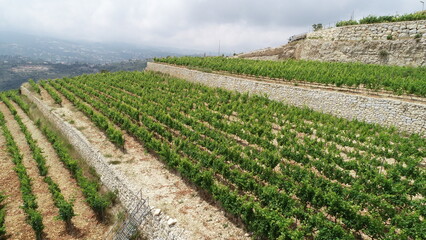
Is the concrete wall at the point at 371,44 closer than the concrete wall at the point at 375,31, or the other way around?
the concrete wall at the point at 371,44

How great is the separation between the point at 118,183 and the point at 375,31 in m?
31.7

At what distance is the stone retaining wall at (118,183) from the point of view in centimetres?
1049

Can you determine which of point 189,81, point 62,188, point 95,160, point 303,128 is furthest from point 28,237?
point 189,81

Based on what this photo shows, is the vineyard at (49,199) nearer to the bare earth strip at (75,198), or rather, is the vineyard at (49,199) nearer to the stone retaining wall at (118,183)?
the bare earth strip at (75,198)

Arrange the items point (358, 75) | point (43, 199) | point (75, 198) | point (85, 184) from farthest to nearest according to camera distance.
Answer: point (358, 75) → point (43, 199) → point (75, 198) → point (85, 184)

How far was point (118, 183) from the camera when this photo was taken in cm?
1392

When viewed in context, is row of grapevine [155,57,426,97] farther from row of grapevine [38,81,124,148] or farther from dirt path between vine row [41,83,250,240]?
row of grapevine [38,81,124,148]

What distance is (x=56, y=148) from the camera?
19.5m

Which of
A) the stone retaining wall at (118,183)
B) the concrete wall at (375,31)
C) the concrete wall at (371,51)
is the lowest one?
the stone retaining wall at (118,183)

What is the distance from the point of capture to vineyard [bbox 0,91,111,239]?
12.1m

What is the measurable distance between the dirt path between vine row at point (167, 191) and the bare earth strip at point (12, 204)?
5087mm

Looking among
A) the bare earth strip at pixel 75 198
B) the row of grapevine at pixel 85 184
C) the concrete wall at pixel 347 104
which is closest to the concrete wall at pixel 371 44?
the concrete wall at pixel 347 104

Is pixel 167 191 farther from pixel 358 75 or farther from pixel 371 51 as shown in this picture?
pixel 371 51

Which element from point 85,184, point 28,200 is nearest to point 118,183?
point 85,184
